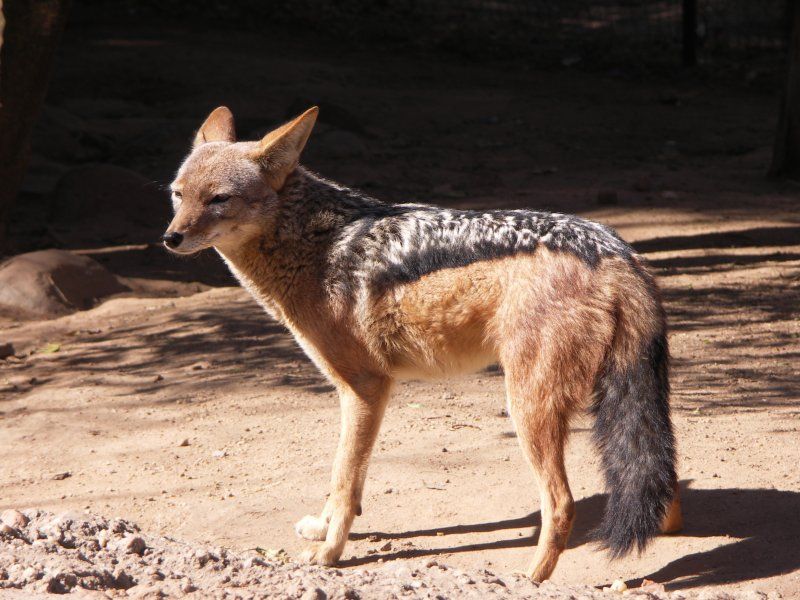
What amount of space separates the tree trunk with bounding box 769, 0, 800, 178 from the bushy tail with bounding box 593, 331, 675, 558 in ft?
25.2

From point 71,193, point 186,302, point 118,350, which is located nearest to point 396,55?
point 71,193

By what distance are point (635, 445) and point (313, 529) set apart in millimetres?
1640

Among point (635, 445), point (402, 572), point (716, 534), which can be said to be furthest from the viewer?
point (716, 534)

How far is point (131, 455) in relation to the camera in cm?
595

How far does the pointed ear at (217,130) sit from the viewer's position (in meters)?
5.46

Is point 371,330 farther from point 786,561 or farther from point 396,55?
point 396,55

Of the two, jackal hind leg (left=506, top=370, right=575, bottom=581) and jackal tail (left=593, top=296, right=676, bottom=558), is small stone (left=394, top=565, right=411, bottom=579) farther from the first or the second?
jackal tail (left=593, top=296, right=676, bottom=558)

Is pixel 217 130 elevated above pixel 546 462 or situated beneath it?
elevated above

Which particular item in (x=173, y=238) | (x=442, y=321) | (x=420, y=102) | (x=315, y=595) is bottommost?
(x=315, y=595)

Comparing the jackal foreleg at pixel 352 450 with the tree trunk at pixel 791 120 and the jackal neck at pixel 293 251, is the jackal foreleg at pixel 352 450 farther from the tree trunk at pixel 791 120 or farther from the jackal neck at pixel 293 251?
the tree trunk at pixel 791 120

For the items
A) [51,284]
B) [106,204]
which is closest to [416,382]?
[51,284]

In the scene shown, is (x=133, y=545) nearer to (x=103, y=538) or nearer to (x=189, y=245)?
(x=103, y=538)

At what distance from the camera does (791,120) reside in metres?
11.1

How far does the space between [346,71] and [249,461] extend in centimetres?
1279
